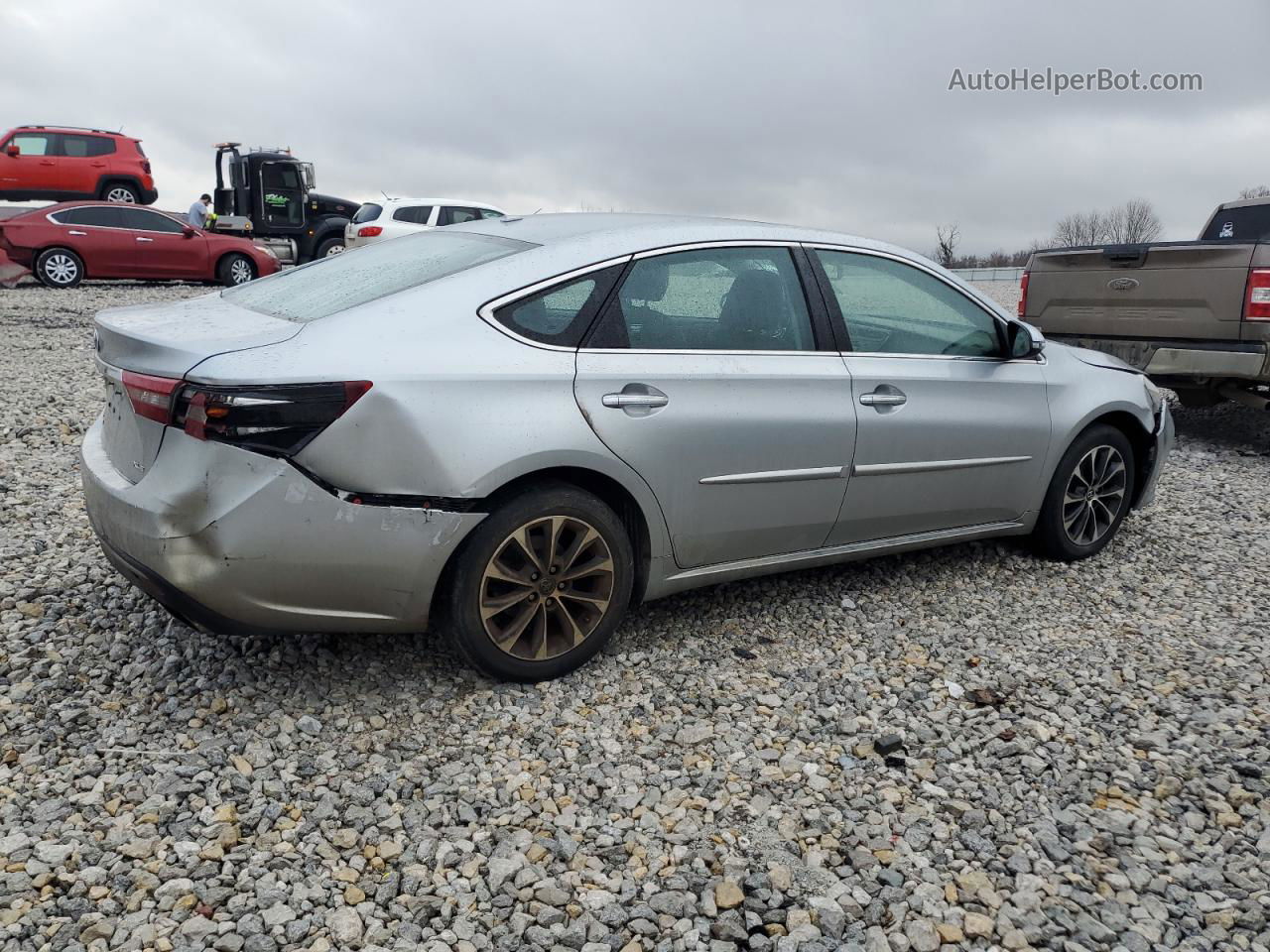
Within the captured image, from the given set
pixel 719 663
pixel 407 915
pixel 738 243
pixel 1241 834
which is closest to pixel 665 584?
pixel 719 663

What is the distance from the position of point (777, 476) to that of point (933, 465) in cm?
86

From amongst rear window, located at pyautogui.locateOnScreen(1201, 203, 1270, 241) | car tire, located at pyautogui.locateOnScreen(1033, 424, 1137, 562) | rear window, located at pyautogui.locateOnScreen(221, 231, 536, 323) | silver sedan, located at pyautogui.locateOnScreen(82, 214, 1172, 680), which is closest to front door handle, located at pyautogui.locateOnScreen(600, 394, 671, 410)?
silver sedan, located at pyautogui.locateOnScreen(82, 214, 1172, 680)

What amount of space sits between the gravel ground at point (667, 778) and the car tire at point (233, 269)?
13.2 metres

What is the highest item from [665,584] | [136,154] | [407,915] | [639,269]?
[136,154]

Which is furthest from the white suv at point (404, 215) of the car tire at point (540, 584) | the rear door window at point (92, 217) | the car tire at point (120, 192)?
the car tire at point (540, 584)

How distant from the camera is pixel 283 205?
68.9ft

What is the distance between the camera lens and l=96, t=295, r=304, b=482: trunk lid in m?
3.05

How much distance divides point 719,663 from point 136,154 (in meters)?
20.9

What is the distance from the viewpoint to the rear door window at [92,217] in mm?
15383

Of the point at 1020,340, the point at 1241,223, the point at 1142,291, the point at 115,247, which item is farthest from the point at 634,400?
the point at 115,247

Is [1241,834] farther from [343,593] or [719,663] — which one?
[343,593]

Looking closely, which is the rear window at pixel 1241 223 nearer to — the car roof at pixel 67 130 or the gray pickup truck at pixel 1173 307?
the gray pickup truck at pixel 1173 307

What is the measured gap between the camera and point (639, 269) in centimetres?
367

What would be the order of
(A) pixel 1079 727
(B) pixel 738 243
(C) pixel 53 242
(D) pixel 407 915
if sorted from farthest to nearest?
(C) pixel 53 242 → (B) pixel 738 243 → (A) pixel 1079 727 → (D) pixel 407 915
